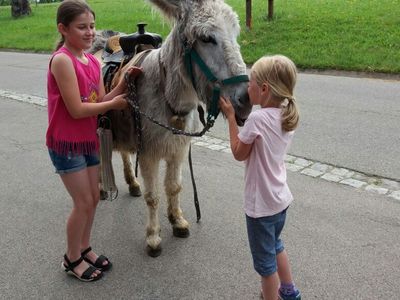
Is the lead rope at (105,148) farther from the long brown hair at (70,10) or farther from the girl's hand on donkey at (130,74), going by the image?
the long brown hair at (70,10)

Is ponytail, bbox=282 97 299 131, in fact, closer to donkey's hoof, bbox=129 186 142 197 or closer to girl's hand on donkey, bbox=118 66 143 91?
girl's hand on donkey, bbox=118 66 143 91

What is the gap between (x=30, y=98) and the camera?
934 centimetres

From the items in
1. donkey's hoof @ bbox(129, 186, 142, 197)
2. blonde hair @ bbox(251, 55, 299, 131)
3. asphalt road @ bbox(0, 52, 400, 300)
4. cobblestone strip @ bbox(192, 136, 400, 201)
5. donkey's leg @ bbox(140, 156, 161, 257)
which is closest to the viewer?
blonde hair @ bbox(251, 55, 299, 131)

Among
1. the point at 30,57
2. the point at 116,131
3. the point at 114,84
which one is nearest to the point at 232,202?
the point at 116,131

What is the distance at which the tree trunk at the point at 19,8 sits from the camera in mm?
26228

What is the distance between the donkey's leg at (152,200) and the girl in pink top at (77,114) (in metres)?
0.42

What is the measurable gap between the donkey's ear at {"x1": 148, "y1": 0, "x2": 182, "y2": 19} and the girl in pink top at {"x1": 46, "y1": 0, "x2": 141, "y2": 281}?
0.46 metres

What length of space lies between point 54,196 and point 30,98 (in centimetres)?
512

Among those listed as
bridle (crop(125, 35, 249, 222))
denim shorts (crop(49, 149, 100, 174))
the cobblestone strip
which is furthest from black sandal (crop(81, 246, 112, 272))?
the cobblestone strip

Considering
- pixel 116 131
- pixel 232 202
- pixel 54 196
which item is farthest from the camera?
pixel 54 196

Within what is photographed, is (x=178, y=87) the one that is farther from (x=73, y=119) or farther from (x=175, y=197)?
(x=175, y=197)

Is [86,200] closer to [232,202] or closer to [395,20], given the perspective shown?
[232,202]

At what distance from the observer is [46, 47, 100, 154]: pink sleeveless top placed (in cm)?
293

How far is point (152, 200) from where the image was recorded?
3775mm
